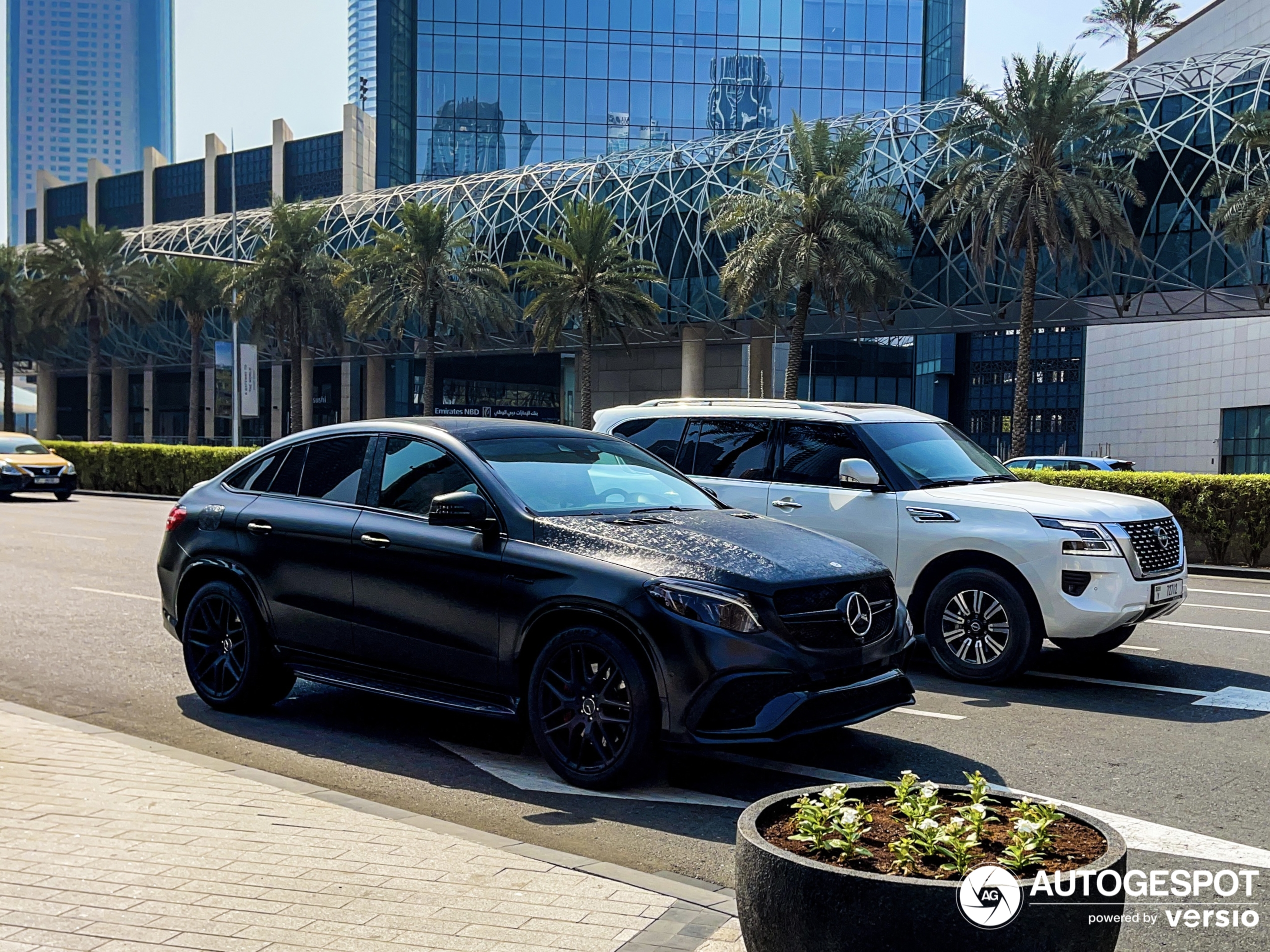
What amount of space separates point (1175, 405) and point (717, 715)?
63.7 metres

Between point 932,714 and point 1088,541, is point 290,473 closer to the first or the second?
point 932,714

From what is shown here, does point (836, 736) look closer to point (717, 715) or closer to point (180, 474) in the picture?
point (717, 715)

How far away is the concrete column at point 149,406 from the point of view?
266 feet

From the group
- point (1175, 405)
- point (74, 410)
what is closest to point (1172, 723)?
point (1175, 405)

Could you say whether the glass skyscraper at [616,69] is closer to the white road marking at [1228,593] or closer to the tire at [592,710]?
the white road marking at [1228,593]

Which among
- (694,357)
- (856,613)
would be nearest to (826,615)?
(856,613)

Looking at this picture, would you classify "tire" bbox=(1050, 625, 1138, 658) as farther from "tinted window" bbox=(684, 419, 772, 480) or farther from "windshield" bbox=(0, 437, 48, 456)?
"windshield" bbox=(0, 437, 48, 456)

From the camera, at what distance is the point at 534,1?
78.4 metres

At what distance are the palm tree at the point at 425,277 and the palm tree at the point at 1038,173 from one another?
17.1 m

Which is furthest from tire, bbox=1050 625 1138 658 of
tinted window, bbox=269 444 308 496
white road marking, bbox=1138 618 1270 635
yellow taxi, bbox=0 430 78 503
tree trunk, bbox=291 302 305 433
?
tree trunk, bbox=291 302 305 433

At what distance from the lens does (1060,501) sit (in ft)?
27.2

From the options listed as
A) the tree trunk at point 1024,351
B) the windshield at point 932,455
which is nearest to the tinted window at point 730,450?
the windshield at point 932,455

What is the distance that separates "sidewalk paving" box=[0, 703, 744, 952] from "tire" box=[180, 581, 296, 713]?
166 cm

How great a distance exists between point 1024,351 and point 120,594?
2644cm
